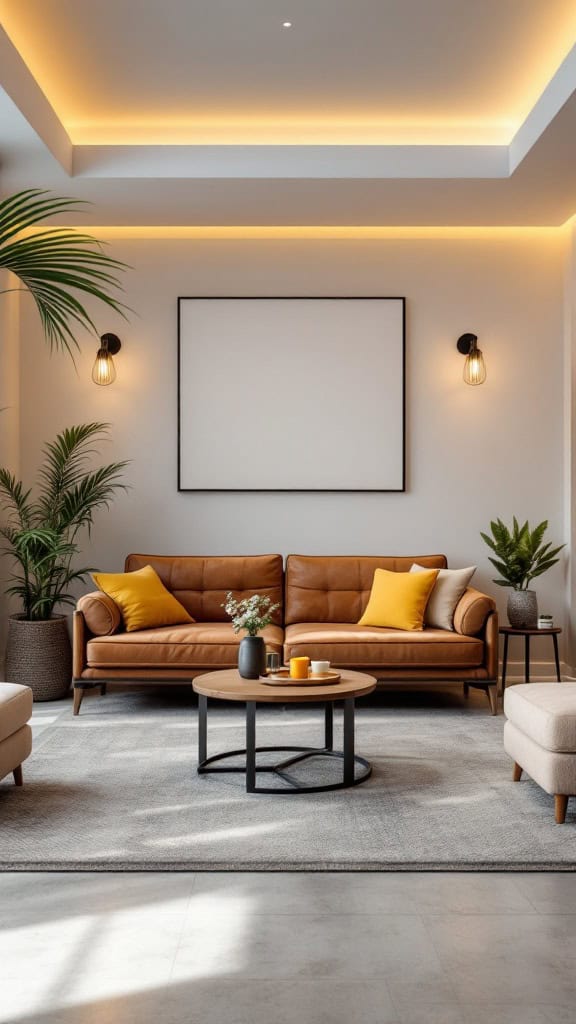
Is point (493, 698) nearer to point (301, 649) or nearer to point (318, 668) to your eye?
point (301, 649)

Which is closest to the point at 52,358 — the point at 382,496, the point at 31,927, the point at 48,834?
the point at 382,496

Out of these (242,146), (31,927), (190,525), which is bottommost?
(31,927)

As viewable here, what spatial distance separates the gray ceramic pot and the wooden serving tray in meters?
1.97

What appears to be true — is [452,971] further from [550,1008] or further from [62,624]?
[62,624]

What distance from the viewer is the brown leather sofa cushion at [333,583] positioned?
5.97 metres

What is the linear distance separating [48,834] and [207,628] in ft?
7.69

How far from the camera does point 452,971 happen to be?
2.27 metres

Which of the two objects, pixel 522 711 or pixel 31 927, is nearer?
pixel 31 927

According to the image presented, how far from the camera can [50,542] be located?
5.43 meters

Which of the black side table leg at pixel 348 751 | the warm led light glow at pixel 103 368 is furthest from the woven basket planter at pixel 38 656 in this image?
the black side table leg at pixel 348 751

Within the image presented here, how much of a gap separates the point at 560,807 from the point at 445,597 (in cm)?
234

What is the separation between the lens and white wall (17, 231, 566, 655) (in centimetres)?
637

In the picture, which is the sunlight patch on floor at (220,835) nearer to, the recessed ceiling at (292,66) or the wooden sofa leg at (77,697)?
the wooden sofa leg at (77,697)

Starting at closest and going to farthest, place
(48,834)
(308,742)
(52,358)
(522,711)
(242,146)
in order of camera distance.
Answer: (48,834) < (522,711) < (308,742) < (242,146) < (52,358)
